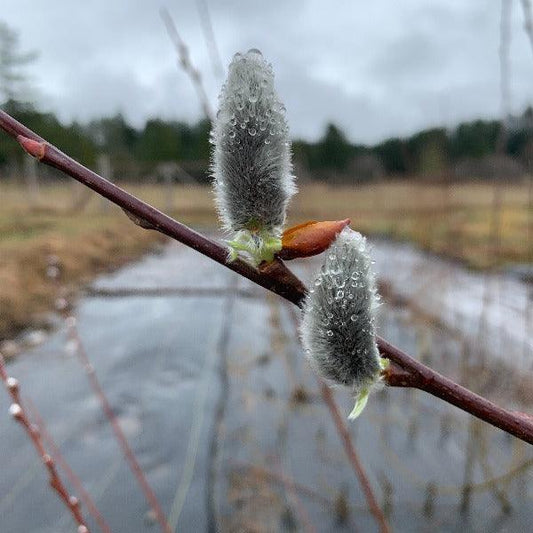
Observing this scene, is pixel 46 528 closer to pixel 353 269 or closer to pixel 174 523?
pixel 174 523

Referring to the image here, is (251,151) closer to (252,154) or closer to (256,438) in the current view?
(252,154)

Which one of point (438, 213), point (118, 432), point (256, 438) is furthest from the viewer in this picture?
point (438, 213)

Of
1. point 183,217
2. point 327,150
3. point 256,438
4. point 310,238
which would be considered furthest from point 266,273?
point 327,150

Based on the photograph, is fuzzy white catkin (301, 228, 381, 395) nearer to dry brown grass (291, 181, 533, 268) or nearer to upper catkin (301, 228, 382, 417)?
upper catkin (301, 228, 382, 417)

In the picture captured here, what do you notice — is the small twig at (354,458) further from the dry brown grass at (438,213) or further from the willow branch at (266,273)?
the dry brown grass at (438,213)

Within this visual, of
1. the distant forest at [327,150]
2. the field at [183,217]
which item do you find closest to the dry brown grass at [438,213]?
the field at [183,217]

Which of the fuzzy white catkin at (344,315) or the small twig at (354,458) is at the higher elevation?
the fuzzy white catkin at (344,315)
